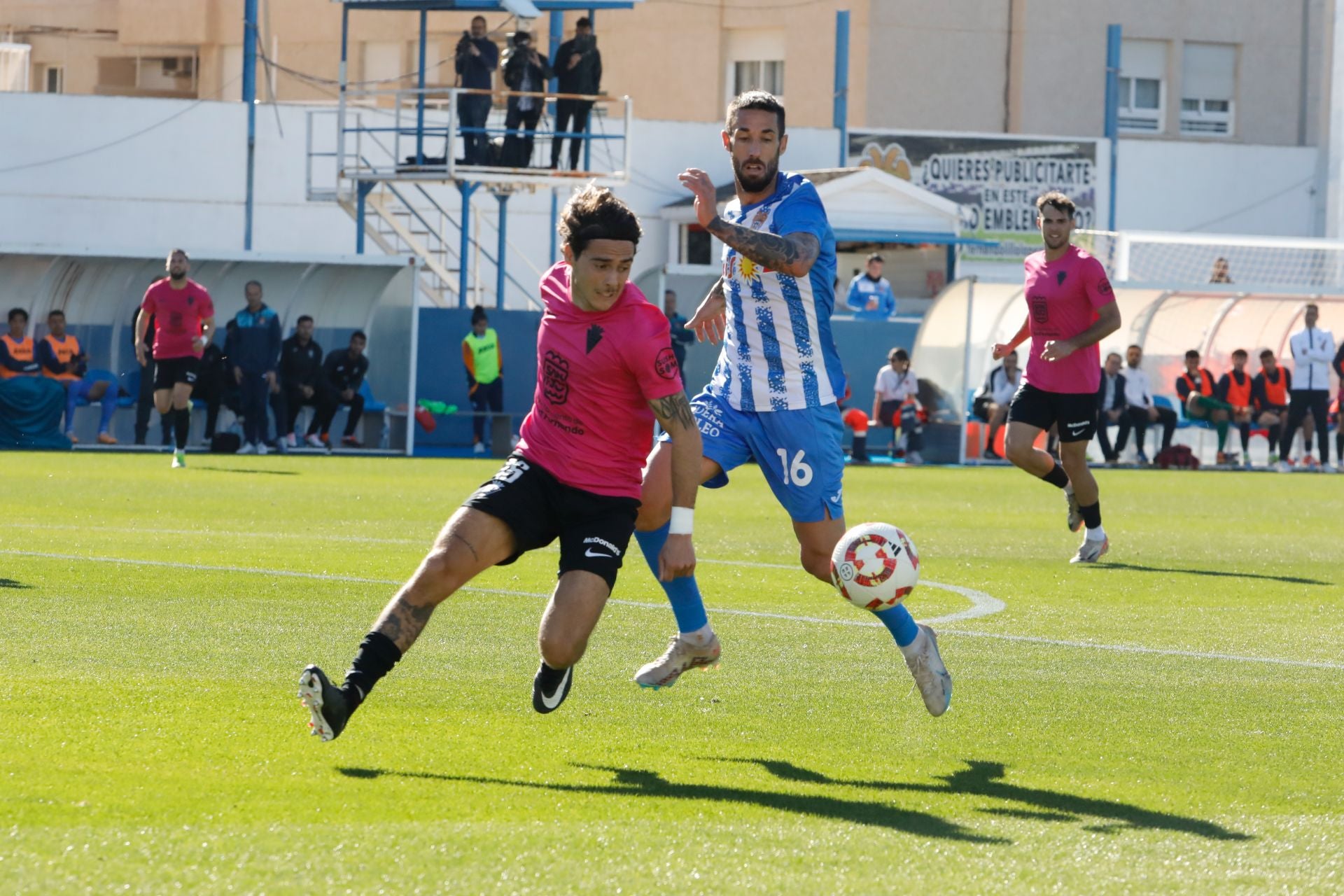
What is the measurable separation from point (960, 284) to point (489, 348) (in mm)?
6421

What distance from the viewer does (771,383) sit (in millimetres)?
7195

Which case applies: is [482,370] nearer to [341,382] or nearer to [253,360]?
[341,382]

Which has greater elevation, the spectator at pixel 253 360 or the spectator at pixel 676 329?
the spectator at pixel 676 329

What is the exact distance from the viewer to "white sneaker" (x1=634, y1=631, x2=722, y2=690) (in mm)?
6809

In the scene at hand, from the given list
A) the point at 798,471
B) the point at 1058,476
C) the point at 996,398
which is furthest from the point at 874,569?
the point at 996,398

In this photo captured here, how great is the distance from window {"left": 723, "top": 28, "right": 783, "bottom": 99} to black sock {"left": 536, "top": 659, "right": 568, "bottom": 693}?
1534 inches

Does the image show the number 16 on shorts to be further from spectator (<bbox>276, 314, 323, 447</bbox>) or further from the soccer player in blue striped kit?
spectator (<bbox>276, 314, 323, 447</bbox>)

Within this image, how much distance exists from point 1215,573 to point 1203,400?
15.3 meters

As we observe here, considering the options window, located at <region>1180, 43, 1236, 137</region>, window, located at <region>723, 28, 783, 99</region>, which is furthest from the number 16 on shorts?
window, located at <region>1180, 43, 1236, 137</region>

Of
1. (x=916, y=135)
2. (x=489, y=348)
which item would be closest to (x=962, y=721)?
(x=489, y=348)

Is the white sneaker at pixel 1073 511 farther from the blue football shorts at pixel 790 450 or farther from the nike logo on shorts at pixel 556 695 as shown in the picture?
the nike logo on shorts at pixel 556 695

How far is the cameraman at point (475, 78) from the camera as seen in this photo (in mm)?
28453

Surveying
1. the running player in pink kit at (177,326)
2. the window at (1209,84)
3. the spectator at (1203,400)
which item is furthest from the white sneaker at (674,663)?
the window at (1209,84)

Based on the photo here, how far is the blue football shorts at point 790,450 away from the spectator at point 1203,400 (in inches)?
810
